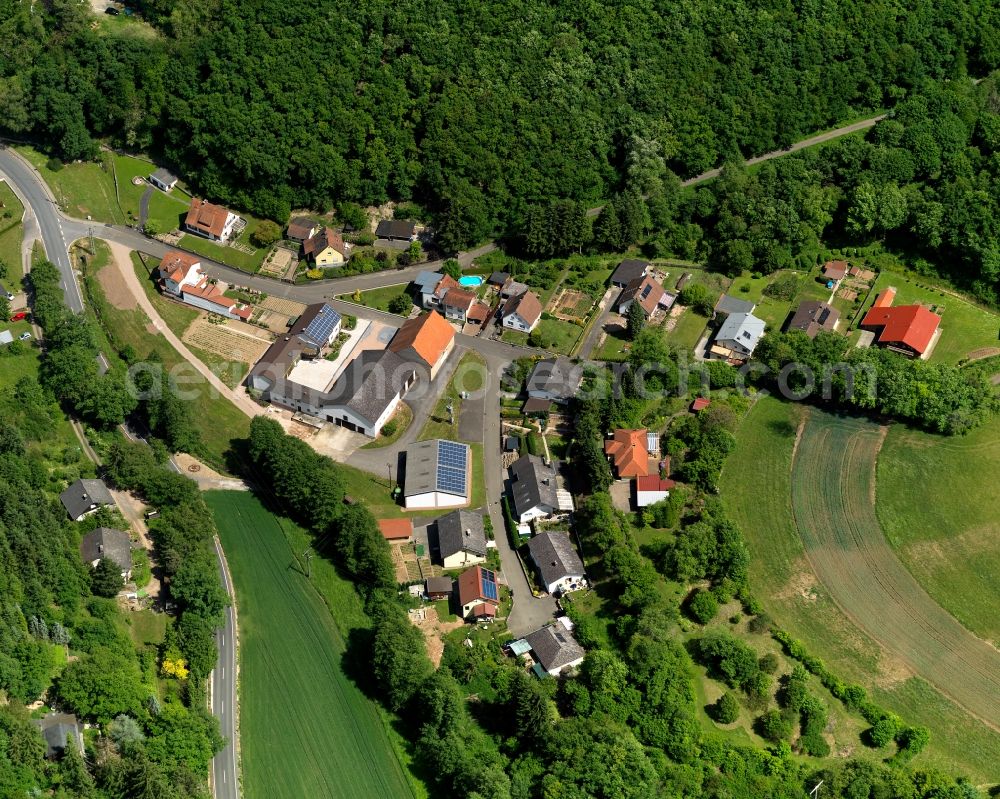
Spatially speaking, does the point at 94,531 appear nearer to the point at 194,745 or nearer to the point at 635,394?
the point at 194,745

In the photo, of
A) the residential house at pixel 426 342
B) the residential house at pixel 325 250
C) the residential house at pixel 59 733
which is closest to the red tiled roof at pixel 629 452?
the residential house at pixel 426 342

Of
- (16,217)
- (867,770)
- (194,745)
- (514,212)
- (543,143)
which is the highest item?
(543,143)

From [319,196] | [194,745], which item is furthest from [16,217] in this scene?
[194,745]

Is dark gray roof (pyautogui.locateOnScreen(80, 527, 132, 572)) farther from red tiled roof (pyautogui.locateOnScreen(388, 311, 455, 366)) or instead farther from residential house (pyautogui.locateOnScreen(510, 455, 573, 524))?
residential house (pyautogui.locateOnScreen(510, 455, 573, 524))

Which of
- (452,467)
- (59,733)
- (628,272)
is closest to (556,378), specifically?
(452,467)

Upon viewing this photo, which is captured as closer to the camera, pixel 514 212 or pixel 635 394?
pixel 635 394

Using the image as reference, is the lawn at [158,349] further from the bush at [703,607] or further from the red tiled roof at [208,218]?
the bush at [703,607]

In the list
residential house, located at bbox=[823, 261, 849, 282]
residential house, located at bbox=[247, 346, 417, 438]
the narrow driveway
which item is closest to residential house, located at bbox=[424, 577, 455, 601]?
residential house, located at bbox=[247, 346, 417, 438]
